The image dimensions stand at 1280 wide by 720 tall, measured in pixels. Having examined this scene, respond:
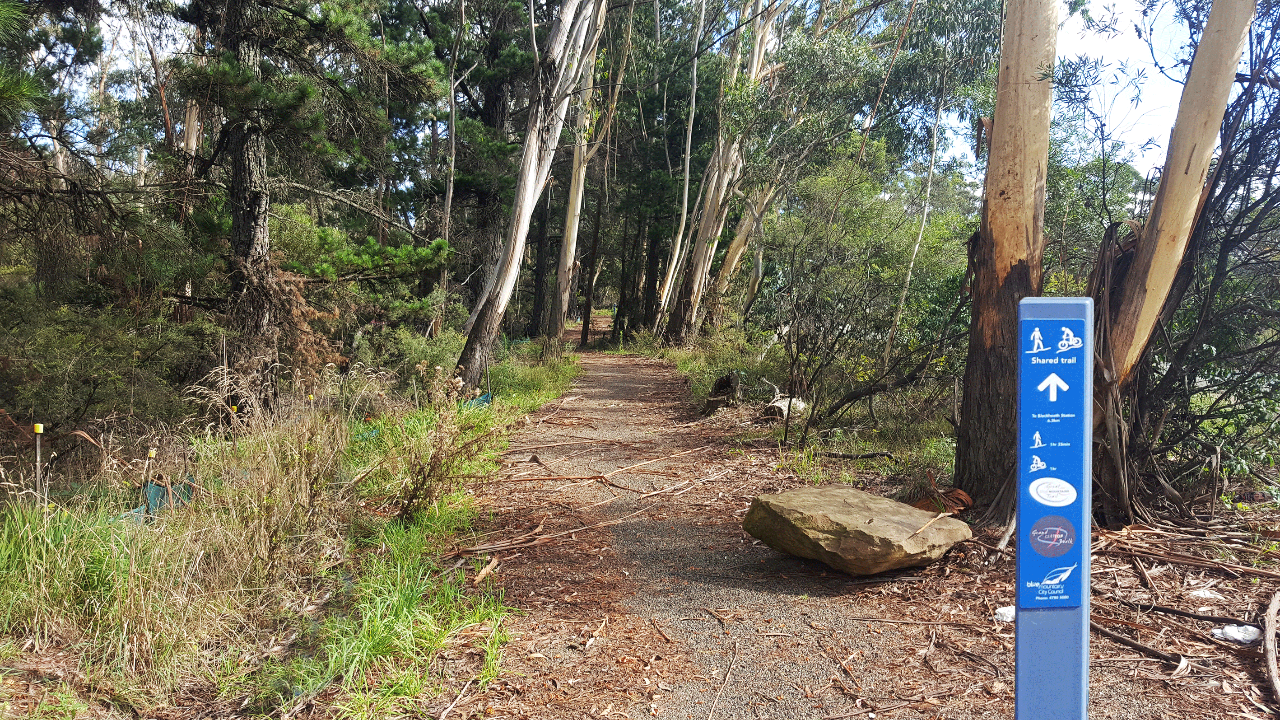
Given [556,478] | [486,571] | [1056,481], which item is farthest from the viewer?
[556,478]

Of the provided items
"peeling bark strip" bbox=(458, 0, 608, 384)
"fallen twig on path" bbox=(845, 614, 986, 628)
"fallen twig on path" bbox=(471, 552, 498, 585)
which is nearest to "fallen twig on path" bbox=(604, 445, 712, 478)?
"fallen twig on path" bbox=(471, 552, 498, 585)

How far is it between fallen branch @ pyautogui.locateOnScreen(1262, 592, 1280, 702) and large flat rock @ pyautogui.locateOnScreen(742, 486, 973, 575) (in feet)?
4.39

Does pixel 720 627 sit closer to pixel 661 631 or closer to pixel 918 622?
pixel 661 631

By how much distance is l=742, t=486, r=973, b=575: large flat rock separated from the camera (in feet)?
13.3

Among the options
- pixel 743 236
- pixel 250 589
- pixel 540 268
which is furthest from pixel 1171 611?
pixel 540 268

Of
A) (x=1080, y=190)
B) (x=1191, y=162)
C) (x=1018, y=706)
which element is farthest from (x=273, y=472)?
(x=1080, y=190)

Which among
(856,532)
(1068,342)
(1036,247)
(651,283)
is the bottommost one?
(856,532)

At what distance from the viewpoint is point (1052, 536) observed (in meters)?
2.17

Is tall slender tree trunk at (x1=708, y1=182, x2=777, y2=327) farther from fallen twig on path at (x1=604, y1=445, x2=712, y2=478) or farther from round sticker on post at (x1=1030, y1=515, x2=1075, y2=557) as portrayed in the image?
round sticker on post at (x1=1030, y1=515, x2=1075, y2=557)

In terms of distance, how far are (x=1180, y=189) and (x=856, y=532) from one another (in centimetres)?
300

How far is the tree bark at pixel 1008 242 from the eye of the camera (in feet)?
16.1

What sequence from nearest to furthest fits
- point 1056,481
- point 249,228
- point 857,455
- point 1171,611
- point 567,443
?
1. point 1056,481
2. point 1171,611
3. point 857,455
4. point 567,443
5. point 249,228

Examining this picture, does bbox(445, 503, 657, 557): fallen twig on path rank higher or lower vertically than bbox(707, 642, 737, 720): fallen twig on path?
higher

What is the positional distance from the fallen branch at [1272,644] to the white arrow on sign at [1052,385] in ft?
5.76
